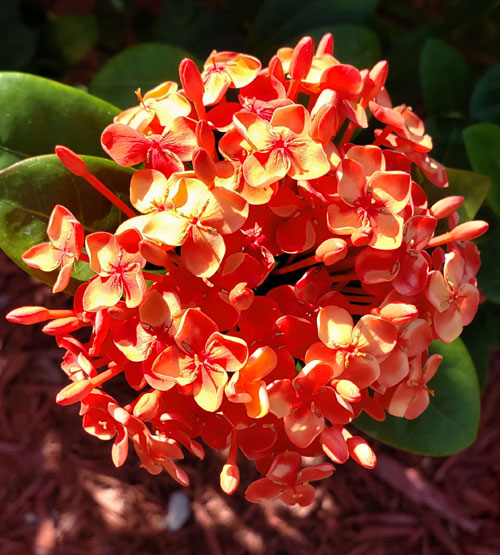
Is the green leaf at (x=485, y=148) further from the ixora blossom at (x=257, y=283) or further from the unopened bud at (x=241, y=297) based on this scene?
the unopened bud at (x=241, y=297)

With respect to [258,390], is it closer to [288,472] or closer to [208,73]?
[288,472]

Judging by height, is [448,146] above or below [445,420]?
above

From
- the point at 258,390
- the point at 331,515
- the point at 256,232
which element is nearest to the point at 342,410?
the point at 258,390

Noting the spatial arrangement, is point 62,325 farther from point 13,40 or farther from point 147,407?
point 13,40

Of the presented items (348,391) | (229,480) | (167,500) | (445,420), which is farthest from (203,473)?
(348,391)

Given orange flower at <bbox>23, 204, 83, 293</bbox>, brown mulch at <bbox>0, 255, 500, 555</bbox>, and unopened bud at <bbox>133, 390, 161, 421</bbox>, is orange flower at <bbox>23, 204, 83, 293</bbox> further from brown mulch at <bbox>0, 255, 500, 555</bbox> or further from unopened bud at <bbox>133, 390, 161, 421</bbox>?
brown mulch at <bbox>0, 255, 500, 555</bbox>

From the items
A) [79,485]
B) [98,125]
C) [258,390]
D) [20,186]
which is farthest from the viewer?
[79,485]

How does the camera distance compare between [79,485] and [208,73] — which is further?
[79,485]
